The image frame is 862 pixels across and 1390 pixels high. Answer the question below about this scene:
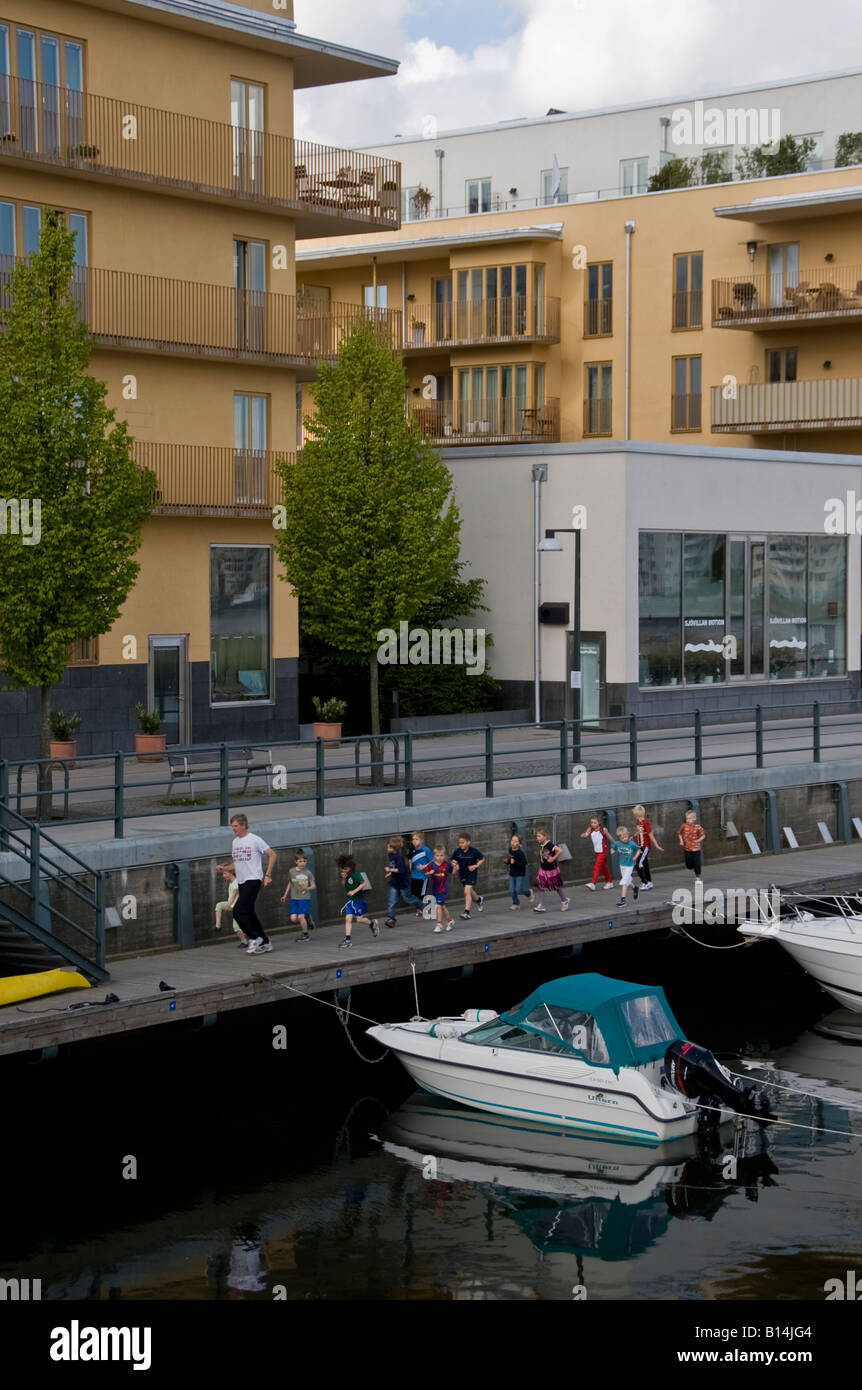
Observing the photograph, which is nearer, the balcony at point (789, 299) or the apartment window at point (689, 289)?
the balcony at point (789, 299)

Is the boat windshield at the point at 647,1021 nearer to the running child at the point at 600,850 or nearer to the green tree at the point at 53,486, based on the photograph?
the running child at the point at 600,850

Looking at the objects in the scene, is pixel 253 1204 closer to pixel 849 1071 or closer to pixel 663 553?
pixel 849 1071

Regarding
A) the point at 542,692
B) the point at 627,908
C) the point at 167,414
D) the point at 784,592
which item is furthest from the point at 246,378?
the point at 627,908

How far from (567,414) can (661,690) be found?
797 inches

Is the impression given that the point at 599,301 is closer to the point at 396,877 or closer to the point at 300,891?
the point at 396,877

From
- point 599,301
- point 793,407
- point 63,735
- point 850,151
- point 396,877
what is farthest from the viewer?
point 850,151

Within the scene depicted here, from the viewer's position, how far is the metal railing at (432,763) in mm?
23844

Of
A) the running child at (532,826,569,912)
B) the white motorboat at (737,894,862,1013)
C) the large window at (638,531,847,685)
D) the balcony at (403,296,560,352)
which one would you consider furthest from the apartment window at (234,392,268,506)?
the balcony at (403,296,560,352)

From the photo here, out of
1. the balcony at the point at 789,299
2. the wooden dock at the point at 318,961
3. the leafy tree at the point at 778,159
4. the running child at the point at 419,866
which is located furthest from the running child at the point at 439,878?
the leafy tree at the point at 778,159

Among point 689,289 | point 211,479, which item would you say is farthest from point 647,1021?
point 689,289

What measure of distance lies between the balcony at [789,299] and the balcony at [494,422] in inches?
249

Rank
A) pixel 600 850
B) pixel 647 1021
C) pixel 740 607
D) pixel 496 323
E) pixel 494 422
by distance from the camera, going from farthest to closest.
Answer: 1. pixel 494 422
2. pixel 496 323
3. pixel 740 607
4. pixel 600 850
5. pixel 647 1021

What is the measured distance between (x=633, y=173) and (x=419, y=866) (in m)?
50.0

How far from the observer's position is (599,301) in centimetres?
5688
